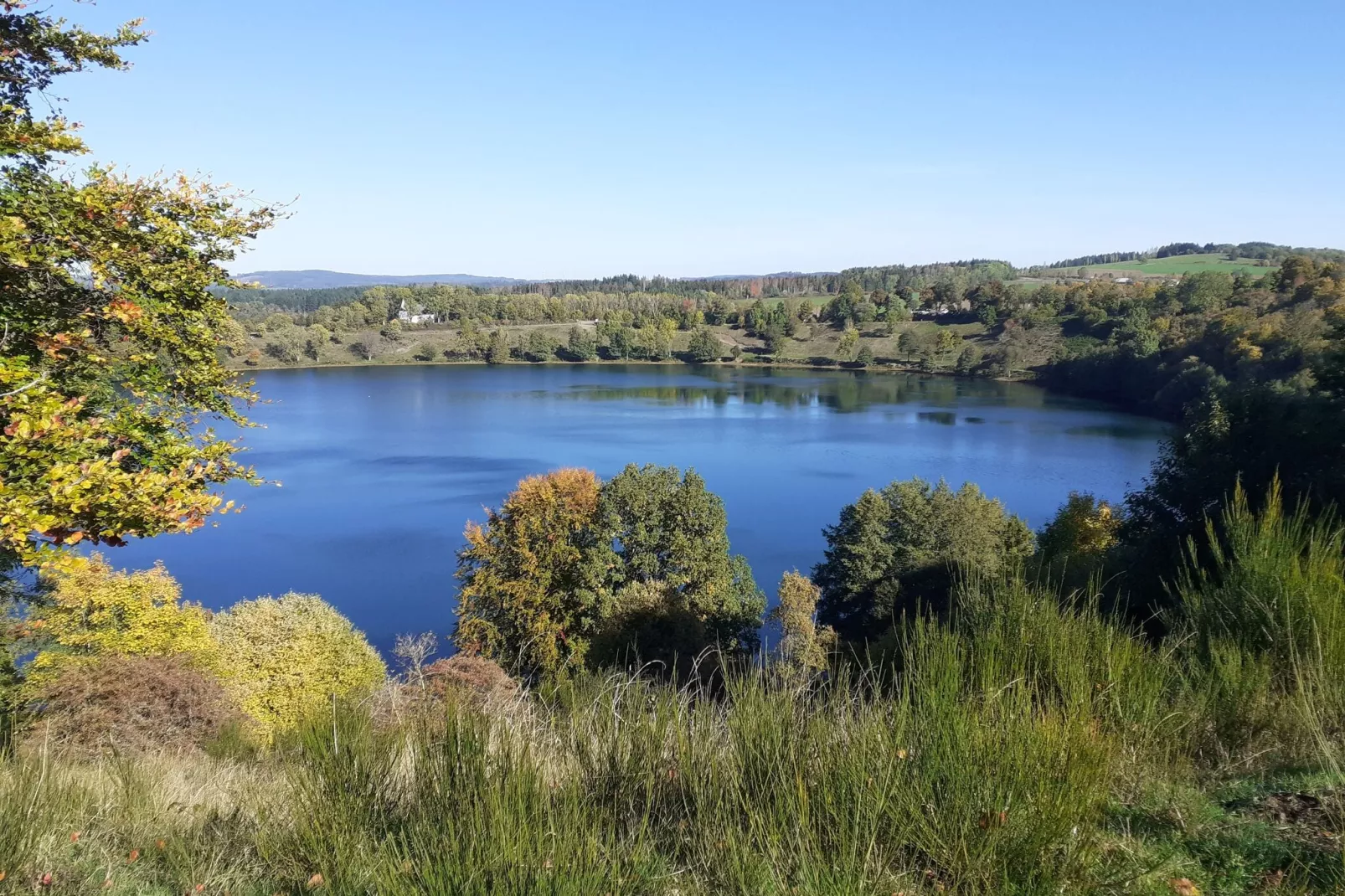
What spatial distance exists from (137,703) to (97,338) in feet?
20.0

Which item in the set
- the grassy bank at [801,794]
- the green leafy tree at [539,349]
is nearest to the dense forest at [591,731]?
the grassy bank at [801,794]

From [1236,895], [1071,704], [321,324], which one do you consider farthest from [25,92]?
[321,324]

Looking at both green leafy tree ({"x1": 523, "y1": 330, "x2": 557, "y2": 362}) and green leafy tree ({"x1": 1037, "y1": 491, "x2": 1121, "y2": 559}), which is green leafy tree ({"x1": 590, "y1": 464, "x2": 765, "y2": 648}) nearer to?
green leafy tree ({"x1": 1037, "y1": 491, "x2": 1121, "y2": 559})

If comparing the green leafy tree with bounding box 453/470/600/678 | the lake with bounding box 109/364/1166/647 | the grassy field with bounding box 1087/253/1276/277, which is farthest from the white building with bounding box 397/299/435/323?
the grassy field with bounding box 1087/253/1276/277

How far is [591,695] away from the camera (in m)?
3.22

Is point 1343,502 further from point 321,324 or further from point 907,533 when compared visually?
point 321,324

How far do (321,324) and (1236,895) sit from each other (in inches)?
4150

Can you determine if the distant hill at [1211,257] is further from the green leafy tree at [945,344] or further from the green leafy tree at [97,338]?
the green leafy tree at [97,338]

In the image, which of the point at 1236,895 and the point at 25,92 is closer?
the point at 1236,895

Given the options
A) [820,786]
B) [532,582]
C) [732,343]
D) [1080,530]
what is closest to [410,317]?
[732,343]

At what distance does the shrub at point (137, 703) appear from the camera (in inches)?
340

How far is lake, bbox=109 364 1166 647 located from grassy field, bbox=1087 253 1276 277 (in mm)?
48279

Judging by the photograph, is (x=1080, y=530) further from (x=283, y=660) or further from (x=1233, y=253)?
(x=1233, y=253)

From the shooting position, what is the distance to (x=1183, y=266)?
371 feet
